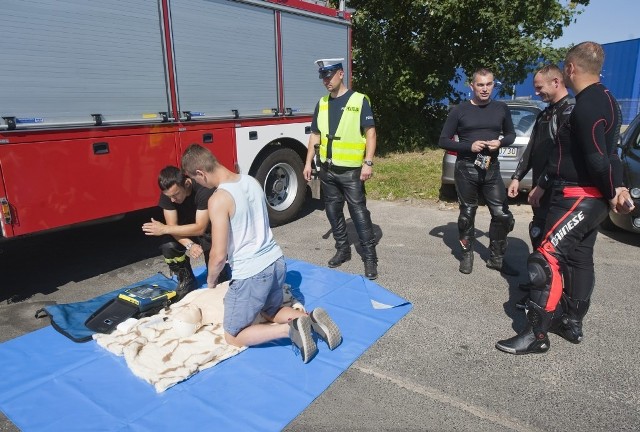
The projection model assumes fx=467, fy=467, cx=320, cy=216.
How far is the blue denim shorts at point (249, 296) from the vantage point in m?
3.05

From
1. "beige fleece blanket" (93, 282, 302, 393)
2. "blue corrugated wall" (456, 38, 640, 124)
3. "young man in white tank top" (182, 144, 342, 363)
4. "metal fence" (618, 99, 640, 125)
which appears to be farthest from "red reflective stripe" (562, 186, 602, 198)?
"metal fence" (618, 99, 640, 125)

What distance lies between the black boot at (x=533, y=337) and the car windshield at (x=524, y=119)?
4440 mm

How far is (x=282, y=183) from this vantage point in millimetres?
6605

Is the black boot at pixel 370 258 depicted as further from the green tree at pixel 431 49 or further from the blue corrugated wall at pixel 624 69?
the blue corrugated wall at pixel 624 69

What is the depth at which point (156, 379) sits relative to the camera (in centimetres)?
286

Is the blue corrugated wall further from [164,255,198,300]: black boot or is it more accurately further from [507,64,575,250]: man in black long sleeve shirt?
[164,255,198,300]: black boot

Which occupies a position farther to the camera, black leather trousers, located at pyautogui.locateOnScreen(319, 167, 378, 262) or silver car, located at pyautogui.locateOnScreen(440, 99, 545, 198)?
silver car, located at pyautogui.locateOnScreen(440, 99, 545, 198)

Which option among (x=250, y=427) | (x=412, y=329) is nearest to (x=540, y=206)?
(x=412, y=329)

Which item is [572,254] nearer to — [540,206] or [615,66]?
[540,206]

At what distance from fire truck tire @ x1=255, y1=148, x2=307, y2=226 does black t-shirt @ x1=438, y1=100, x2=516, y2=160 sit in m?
2.51

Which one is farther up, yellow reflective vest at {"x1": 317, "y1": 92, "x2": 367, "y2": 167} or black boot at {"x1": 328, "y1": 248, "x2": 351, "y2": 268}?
yellow reflective vest at {"x1": 317, "y1": 92, "x2": 367, "y2": 167}

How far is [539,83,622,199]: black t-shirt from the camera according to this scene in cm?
275

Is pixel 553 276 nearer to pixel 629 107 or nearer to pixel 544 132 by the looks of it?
pixel 544 132

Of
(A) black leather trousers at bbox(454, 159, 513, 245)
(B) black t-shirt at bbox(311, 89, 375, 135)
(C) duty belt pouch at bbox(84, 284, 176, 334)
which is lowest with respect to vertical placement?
(C) duty belt pouch at bbox(84, 284, 176, 334)
